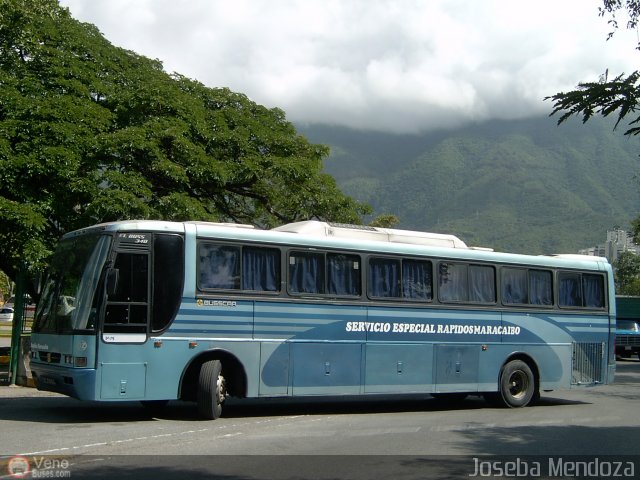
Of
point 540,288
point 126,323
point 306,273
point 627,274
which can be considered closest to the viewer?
point 126,323

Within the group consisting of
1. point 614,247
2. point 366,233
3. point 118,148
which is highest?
point 614,247

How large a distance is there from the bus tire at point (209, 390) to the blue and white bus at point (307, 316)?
0.02 m

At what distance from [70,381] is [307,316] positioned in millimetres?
3968

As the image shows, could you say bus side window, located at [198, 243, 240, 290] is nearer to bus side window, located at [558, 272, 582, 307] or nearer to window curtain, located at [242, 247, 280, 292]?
window curtain, located at [242, 247, 280, 292]

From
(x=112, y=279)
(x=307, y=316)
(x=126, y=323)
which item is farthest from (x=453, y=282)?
(x=112, y=279)

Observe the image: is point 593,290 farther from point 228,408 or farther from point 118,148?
point 118,148

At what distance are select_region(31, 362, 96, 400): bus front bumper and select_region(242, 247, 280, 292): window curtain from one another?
2.84 m

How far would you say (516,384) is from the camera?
16.3 m

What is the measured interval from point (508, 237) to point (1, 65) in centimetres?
16306

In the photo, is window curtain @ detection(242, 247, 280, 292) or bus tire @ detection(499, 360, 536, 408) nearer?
window curtain @ detection(242, 247, 280, 292)

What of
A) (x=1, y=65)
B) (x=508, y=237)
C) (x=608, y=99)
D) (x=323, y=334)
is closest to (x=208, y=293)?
(x=323, y=334)

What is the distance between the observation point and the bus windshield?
11.9m

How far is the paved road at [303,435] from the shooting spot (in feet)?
29.3

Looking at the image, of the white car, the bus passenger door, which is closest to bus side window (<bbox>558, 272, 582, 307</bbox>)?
the bus passenger door
